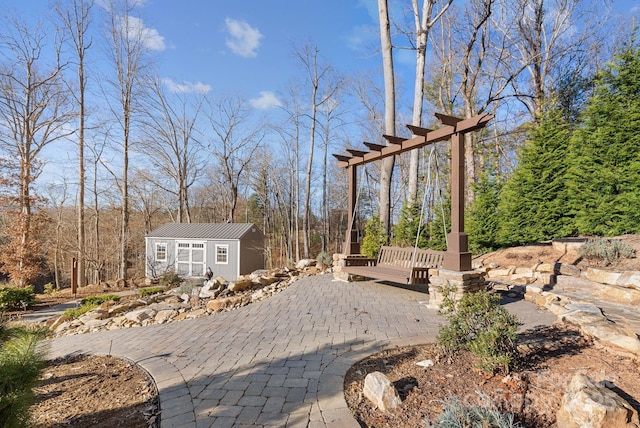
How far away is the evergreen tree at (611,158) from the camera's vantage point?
5.48m

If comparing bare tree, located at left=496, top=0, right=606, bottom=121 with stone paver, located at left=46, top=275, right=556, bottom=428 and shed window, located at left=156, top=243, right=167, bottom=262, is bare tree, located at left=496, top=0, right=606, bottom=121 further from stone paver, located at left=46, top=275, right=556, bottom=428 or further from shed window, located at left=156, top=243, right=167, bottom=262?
shed window, located at left=156, top=243, right=167, bottom=262

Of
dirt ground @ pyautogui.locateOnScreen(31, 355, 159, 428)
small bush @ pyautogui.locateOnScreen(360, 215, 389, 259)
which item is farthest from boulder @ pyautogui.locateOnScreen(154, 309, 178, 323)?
small bush @ pyautogui.locateOnScreen(360, 215, 389, 259)

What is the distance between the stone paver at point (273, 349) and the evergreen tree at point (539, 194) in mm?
3193

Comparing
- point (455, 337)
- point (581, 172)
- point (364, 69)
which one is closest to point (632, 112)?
point (581, 172)

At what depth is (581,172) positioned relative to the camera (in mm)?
6102

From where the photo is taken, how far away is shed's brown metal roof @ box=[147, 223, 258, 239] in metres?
14.1

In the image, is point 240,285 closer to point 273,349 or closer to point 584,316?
point 273,349

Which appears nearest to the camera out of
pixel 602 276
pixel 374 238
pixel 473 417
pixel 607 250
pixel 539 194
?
pixel 473 417

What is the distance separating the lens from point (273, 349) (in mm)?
3055

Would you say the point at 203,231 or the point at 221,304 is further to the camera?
the point at 203,231

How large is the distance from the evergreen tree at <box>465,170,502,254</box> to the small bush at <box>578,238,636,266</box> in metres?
2.28

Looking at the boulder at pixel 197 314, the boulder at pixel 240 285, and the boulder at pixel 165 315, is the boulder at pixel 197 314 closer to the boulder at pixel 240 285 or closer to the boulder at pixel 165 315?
the boulder at pixel 165 315

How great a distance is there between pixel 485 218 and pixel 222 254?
11.0m

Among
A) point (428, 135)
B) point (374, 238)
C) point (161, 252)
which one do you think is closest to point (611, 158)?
point (428, 135)
